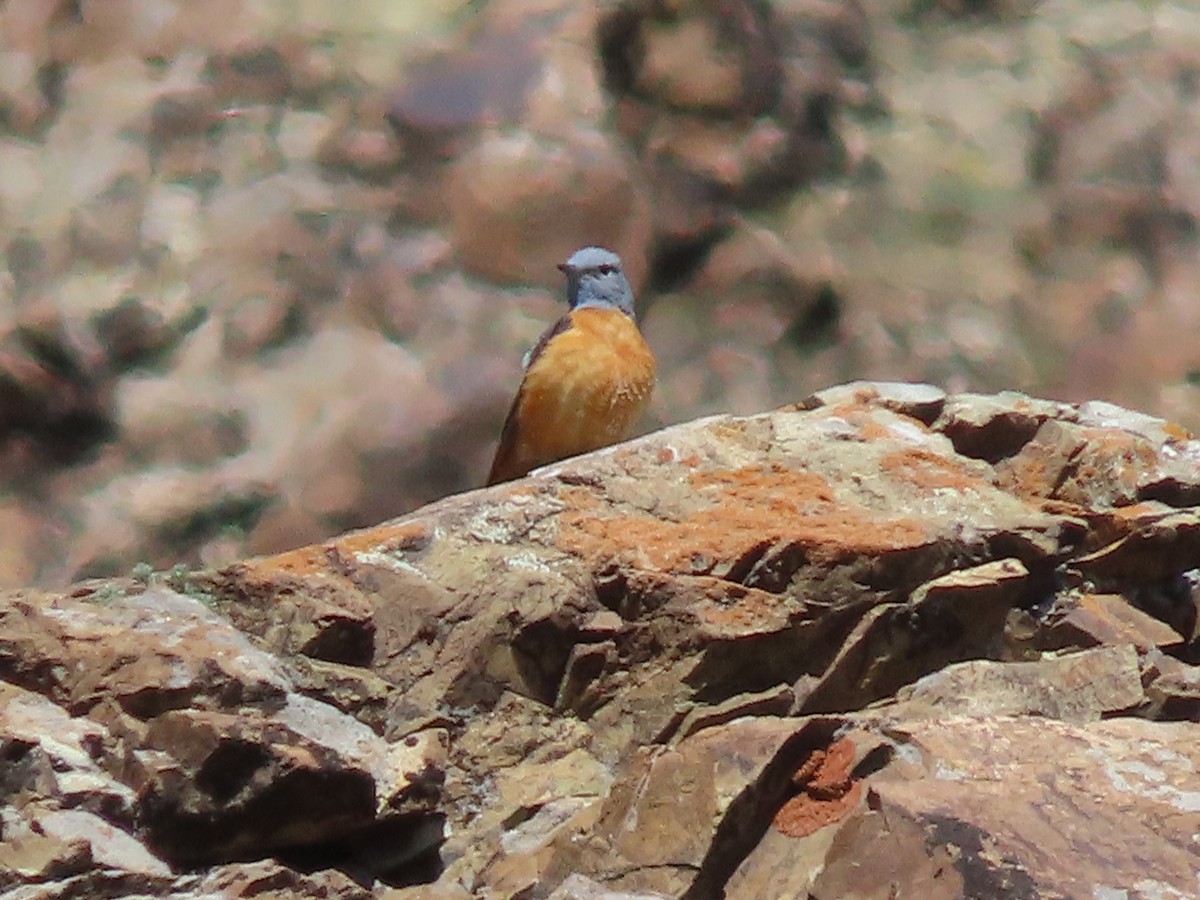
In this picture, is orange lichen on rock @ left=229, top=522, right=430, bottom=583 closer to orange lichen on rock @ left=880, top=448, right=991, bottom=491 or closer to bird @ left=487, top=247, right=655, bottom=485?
orange lichen on rock @ left=880, top=448, right=991, bottom=491

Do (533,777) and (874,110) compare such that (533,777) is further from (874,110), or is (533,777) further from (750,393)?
(874,110)

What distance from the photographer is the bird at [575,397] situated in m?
7.23

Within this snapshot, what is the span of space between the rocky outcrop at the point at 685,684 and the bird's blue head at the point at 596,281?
3.18 metres

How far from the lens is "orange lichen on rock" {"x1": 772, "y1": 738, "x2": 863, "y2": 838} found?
124 inches

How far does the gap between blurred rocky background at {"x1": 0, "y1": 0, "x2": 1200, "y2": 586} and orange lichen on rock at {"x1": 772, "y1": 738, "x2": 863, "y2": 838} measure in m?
6.79

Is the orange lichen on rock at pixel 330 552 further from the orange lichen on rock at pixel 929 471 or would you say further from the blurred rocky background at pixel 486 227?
the blurred rocky background at pixel 486 227

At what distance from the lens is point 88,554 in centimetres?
993

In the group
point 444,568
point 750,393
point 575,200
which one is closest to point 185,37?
point 575,200

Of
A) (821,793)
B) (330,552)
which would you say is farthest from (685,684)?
(330,552)

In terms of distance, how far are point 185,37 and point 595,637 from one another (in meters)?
8.66

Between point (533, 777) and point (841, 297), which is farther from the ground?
point (841, 297)

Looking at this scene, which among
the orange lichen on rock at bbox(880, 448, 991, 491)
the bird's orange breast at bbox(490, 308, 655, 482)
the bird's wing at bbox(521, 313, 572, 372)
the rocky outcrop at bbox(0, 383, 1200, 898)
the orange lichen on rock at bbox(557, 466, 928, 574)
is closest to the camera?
the rocky outcrop at bbox(0, 383, 1200, 898)

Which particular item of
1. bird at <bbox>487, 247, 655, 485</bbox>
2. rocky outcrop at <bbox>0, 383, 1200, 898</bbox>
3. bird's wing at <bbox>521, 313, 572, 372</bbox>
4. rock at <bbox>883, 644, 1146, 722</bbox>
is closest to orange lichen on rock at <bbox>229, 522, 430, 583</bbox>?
rocky outcrop at <bbox>0, 383, 1200, 898</bbox>

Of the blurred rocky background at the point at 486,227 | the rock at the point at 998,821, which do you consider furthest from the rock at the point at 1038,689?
the blurred rocky background at the point at 486,227
